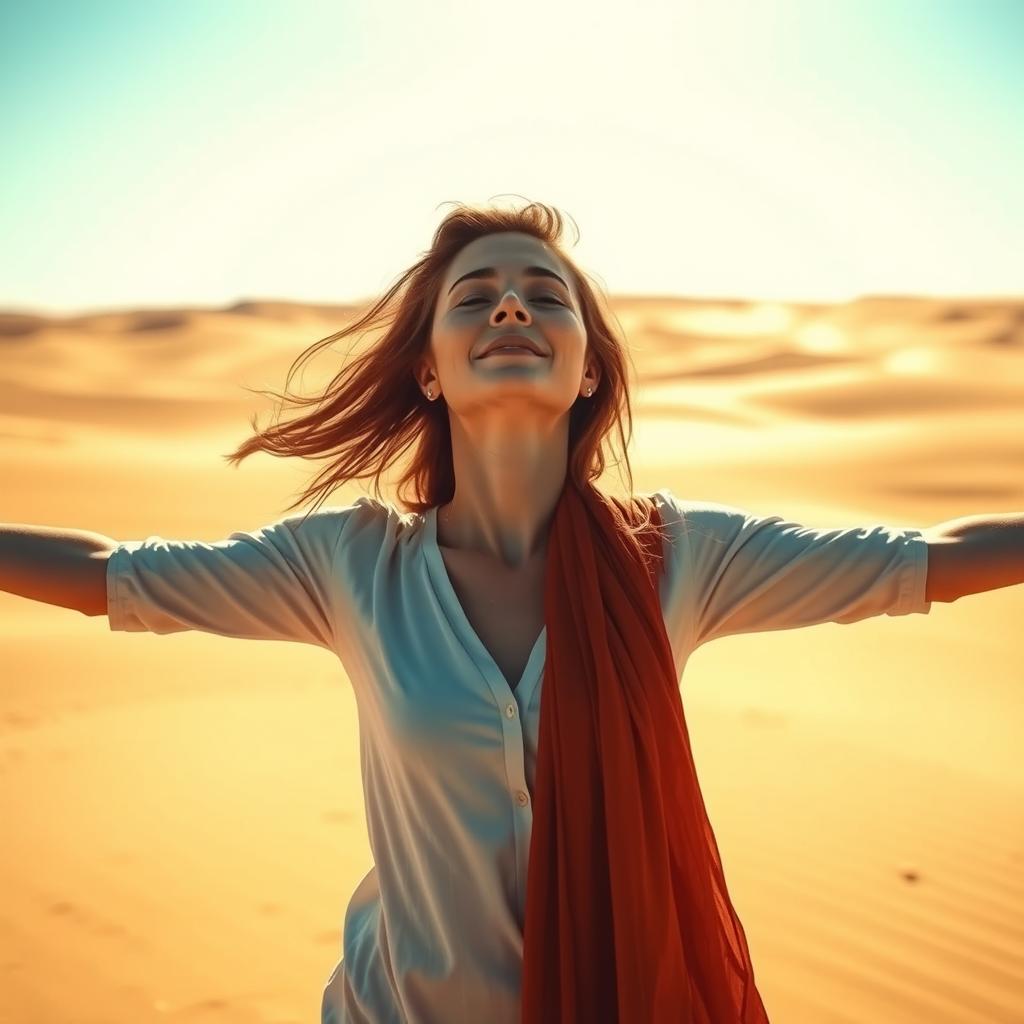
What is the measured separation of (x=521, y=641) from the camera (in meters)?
2.58

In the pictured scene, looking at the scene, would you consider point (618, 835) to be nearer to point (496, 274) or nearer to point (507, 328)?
point (507, 328)

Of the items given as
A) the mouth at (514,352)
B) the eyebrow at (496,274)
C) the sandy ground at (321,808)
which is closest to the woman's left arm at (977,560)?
the mouth at (514,352)

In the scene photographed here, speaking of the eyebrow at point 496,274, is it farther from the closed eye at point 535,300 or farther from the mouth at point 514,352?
the mouth at point 514,352

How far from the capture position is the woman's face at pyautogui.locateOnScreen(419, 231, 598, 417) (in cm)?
266

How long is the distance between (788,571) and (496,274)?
95 cm

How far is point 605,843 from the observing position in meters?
2.46

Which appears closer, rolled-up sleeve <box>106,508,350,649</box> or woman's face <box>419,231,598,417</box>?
rolled-up sleeve <box>106,508,350,649</box>

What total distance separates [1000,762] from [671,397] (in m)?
22.8

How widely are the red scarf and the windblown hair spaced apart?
46cm

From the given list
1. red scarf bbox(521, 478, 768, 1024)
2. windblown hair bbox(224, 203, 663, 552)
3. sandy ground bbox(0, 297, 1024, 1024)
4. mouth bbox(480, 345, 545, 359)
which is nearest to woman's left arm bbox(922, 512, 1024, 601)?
red scarf bbox(521, 478, 768, 1024)

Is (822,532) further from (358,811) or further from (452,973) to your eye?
(358,811)

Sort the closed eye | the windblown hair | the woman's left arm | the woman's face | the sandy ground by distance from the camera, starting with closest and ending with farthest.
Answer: the woman's left arm < the woman's face < the closed eye < the windblown hair < the sandy ground

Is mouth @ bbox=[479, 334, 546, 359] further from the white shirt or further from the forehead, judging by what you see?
the white shirt

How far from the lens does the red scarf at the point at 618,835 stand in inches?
92.6
